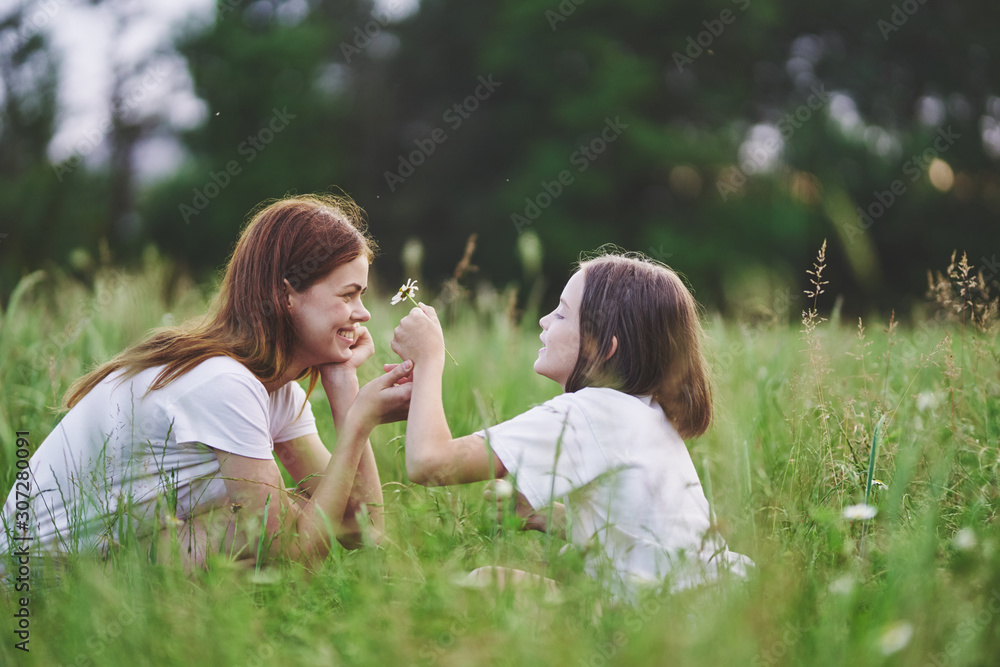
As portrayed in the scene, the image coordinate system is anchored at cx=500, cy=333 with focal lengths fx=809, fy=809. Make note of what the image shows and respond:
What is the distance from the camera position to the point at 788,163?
49.5 feet

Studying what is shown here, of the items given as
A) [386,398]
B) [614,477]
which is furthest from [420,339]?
[614,477]

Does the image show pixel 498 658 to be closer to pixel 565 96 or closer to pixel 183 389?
pixel 183 389

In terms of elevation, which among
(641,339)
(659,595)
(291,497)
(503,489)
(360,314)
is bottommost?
(659,595)

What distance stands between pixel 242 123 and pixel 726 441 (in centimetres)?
1553

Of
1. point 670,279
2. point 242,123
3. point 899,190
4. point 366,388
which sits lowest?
point 899,190

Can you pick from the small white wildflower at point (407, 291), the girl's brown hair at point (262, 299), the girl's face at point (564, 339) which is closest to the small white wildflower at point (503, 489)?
the girl's face at point (564, 339)

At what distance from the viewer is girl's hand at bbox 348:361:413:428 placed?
213cm

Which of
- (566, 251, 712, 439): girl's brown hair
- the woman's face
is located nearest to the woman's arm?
the woman's face

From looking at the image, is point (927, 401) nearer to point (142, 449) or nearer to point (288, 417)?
point (288, 417)

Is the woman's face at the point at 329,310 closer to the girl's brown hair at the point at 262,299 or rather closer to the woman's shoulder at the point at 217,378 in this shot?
the girl's brown hair at the point at 262,299

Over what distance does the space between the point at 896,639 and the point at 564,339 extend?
102 cm

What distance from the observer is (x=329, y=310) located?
2.30 metres

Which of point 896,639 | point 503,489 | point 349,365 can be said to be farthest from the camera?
point 349,365

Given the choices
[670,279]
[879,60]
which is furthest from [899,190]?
[670,279]
